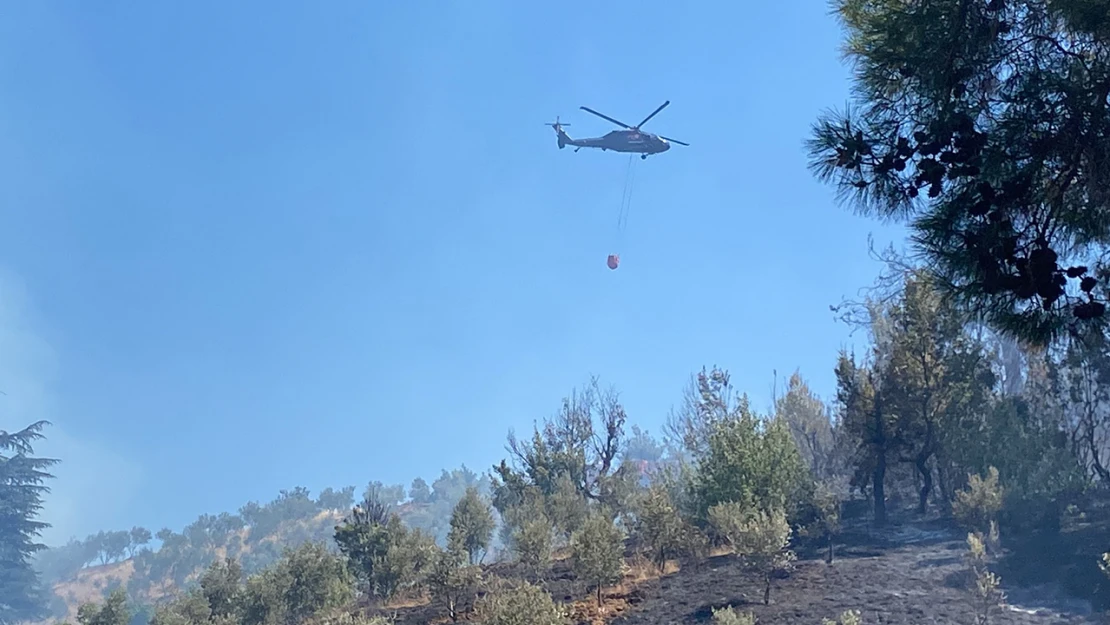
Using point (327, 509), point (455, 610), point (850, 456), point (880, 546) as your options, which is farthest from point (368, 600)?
point (327, 509)

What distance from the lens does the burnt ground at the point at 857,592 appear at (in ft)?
44.2

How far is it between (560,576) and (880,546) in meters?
7.16

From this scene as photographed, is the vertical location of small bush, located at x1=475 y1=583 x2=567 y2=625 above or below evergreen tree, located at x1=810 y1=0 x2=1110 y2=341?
below

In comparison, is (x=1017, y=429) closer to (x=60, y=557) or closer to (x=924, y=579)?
(x=924, y=579)

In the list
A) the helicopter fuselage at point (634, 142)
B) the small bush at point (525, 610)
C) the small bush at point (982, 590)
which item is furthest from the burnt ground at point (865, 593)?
the helicopter fuselage at point (634, 142)

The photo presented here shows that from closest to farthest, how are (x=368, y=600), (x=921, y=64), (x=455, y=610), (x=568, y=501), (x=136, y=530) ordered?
1. (x=921, y=64)
2. (x=455, y=610)
3. (x=368, y=600)
4. (x=568, y=501)
5. (x=136, y=530)

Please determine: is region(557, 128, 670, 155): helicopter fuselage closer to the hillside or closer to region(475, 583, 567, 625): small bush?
region(475, 583, 567, 625): small bush

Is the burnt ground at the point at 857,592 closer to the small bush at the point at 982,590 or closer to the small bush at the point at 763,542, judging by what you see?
the small bush at the point at 982,590

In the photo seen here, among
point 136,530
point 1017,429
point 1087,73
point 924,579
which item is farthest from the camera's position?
point 136,530

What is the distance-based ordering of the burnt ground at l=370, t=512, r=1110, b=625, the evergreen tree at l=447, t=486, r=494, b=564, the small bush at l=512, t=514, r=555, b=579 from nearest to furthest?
the burnt ground at l=370, t=512, r=1110, b=625 → the small bush at l=512, t=514, r=555, b=579 → the evergreen tree at l=447, t=486, r=494, b=564

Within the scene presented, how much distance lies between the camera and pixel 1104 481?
67.0ft

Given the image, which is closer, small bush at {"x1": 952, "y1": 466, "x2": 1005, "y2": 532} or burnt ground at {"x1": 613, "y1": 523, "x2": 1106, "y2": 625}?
burnt ground at {"x1": 613, "y1": 523, "x2": 1106, "y2": 625}

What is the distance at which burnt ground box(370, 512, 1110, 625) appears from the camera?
44.2 feet

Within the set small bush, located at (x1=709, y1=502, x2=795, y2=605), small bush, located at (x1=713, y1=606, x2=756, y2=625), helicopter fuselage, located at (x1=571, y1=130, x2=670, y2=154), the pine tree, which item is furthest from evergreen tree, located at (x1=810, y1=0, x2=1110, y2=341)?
the pine tree
